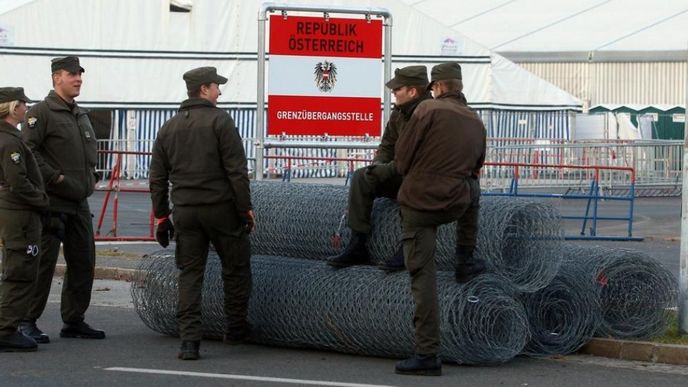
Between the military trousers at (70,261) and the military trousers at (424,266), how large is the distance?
2889mm

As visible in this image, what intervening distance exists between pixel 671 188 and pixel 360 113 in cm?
1753

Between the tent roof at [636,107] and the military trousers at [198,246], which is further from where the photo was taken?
the tent roof at [636,107]

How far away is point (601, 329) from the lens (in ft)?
34.8

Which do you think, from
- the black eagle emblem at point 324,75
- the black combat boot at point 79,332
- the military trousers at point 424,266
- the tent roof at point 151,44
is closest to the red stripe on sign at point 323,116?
the black eagle emblem at point 324,75

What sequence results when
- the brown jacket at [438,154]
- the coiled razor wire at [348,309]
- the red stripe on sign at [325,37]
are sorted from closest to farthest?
the brown jacket at [438,154] → the coiled razor wire at [348,309] → the red stripe on sign at [325,37]

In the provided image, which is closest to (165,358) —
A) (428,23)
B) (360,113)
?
(360,113)

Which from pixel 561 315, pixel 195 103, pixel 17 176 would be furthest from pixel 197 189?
pixel 561 315

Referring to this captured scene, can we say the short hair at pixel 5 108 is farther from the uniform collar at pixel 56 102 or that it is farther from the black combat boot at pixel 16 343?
the black combat boot at pixel 16 343

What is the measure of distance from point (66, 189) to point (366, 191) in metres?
2.35

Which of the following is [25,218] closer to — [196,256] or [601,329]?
[196,256]

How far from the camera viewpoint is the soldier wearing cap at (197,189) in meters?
10.1

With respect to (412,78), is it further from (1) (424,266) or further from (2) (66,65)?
(2) (66,65)

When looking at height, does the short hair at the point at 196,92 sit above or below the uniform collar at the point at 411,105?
above

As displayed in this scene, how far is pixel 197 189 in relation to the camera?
1014 cm
